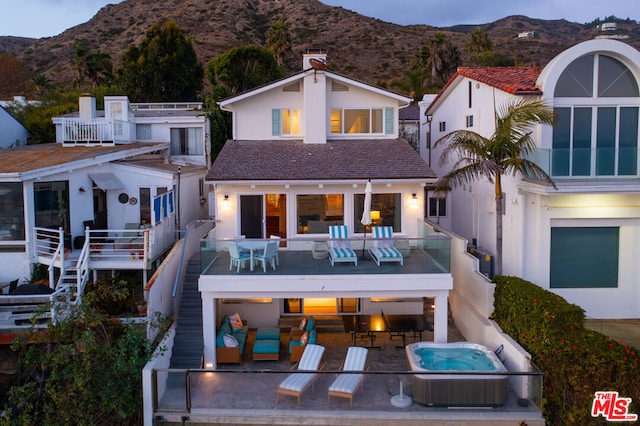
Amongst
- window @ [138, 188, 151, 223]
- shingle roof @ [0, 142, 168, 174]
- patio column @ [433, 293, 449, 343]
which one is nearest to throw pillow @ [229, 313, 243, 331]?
patio column @ [433, 293, 449, 343]

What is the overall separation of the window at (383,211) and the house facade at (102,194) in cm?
700

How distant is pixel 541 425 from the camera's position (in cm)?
1107

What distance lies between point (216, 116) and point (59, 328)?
1744 centimetres

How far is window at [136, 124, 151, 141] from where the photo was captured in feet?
84.1

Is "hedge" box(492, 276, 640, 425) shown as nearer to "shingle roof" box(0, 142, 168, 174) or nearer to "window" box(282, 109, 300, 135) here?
"window" box(282, 109, 300, 135)

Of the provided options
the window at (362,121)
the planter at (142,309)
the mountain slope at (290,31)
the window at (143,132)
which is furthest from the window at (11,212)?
the mountain slope at (290,31)

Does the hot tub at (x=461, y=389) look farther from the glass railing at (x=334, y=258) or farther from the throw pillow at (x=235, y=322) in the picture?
the throw pillow at (x=235, y=322)

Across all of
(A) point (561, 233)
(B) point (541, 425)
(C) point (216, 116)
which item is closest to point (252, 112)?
(C) point (216, 116)

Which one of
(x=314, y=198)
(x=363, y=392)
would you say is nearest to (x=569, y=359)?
(x=363, y=392)

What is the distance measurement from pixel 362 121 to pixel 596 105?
871cm

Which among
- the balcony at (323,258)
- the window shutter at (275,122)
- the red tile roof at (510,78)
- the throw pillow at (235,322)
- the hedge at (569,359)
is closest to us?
the hedge at (569,359)

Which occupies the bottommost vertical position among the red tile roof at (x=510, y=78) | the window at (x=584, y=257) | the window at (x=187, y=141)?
the window at (x=584, y=257)

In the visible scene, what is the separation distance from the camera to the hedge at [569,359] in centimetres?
1032

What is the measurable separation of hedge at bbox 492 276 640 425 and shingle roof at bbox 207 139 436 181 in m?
6.35
